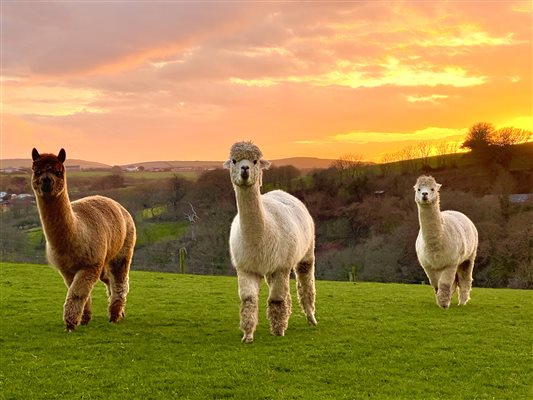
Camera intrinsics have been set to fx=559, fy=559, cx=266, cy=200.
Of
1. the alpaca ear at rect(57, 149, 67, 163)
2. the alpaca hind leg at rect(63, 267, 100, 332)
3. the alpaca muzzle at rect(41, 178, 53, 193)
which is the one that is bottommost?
the alpaca hind leg at rect(63, 267, 100, 332)

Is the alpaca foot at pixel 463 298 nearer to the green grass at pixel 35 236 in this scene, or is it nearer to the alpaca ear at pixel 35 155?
the alpaca ear at pixel 35 155

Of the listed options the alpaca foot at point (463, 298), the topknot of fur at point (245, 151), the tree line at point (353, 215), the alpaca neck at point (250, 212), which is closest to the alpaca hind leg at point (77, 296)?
the alpaca neck at point (250, 212)

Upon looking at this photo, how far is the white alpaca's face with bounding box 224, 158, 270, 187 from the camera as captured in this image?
7346mm

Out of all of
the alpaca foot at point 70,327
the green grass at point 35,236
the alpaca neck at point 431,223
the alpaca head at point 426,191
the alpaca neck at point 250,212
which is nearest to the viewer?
the alpaca neck at point 250,212

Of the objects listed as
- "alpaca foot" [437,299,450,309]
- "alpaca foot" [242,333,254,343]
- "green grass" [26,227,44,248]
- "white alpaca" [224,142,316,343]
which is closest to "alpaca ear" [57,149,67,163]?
"white alpaca" [224,142,316,343]

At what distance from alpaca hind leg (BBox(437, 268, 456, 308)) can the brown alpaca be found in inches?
259

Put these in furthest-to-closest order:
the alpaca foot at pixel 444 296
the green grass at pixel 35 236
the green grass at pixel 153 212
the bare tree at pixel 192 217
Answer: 1. the green grass at pixel 153 212
2. the bare tree at pixel 192 217
3. the green grass at pixel 35 236
4. the alpaca foot at pixel 444 296

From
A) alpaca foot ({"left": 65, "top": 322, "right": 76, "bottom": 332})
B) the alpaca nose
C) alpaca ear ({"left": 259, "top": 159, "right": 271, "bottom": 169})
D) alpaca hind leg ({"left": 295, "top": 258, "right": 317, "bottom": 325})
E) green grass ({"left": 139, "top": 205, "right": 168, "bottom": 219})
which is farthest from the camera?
green grass ({"left": 139, "top": 205, "right": 168, "bottom": 219})

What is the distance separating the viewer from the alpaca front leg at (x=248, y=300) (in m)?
7.79

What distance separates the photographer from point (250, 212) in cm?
766

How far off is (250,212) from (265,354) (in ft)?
6.23

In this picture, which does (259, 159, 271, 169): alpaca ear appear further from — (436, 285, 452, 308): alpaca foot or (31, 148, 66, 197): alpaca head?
(436, 285, 452, 308): alpaca foot

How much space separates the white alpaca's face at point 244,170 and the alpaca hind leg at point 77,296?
9.69 feet

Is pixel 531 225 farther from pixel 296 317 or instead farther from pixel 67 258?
Answer: pixel 67 258
